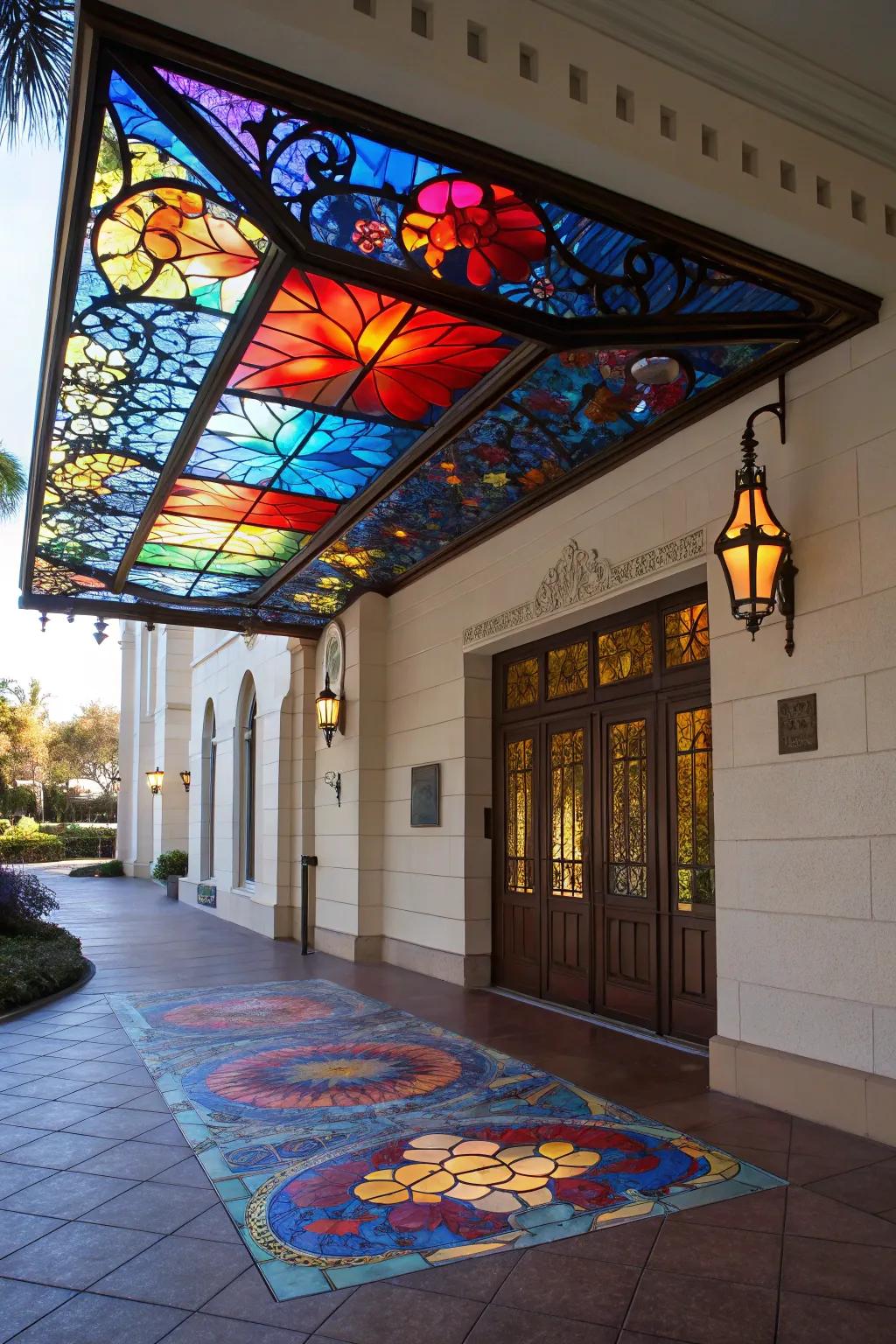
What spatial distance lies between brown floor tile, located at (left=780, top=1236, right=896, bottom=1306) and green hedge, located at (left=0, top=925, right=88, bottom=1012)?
17.0ft

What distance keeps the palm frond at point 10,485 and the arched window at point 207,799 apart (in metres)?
4.03

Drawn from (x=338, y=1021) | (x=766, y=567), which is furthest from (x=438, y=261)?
(x=338, y=1021)

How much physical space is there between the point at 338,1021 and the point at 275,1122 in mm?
2030

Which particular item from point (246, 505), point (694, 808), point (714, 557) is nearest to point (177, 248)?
point (714, 557)

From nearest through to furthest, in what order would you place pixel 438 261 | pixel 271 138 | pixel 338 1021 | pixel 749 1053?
pixel 271 138
pixel 438 261
pixel 749 1053
pixel 338 1021

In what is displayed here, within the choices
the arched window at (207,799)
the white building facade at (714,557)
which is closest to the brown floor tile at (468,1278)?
the white building facade at (714,557)

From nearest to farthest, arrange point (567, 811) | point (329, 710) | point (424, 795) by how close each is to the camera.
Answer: point (567, 811), point (424, 795), point (329, 710)

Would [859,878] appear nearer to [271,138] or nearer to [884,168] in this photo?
[884,168]

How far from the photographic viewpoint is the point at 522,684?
283 inches

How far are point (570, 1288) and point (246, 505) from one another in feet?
16.8

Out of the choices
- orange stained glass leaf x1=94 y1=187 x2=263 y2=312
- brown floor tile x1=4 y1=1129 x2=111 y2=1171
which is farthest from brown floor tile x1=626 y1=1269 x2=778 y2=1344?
orange stained glass leaf x1=94 y1=187 x2=263 y2=312

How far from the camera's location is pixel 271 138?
3049mm

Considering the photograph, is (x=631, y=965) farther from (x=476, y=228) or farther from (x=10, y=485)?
(x=10, y=485)

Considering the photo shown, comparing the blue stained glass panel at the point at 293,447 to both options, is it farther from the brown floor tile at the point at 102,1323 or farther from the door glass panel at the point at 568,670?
the brown floor tile at the point at 102,1323
